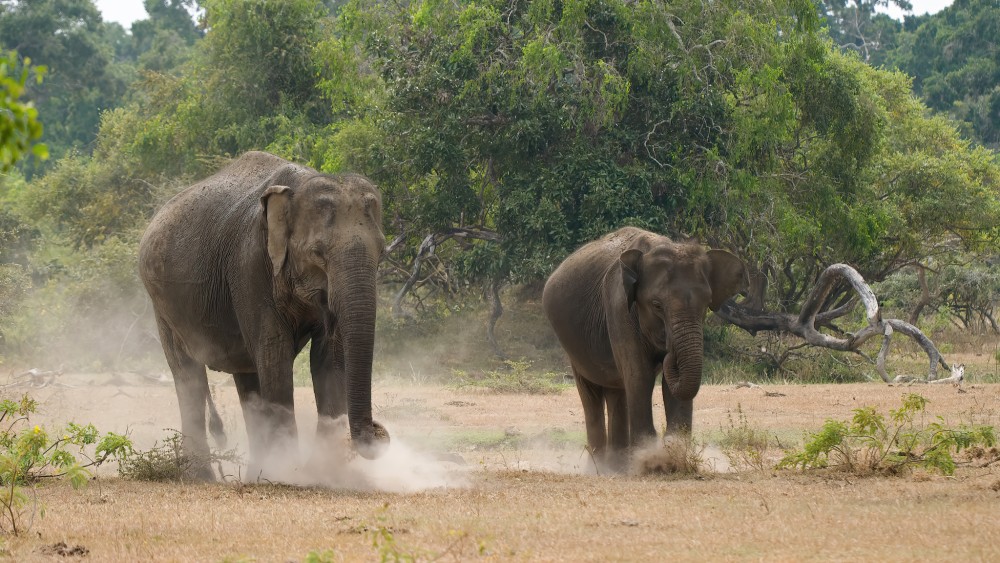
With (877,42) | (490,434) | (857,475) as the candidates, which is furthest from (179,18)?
(857,475)

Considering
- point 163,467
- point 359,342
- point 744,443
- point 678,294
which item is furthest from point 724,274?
point 163,467

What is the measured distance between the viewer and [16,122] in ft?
13.2

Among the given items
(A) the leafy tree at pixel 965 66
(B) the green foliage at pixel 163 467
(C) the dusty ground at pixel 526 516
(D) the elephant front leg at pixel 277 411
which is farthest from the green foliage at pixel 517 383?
(A) the leafy tree at pixel 965 66

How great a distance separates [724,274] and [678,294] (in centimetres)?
81

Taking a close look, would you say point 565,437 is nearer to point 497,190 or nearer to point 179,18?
point 497,190

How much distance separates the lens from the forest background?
82.4 ft

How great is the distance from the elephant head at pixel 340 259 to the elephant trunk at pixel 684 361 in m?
2.38

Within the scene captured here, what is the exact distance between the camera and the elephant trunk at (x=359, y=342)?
32.0ft

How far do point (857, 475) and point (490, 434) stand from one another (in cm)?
→ 646

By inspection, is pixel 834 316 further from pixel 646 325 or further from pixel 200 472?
pixel 200 472

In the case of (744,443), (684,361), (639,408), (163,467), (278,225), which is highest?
(278,225)

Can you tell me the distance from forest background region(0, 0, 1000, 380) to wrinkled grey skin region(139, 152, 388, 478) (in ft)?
36.2

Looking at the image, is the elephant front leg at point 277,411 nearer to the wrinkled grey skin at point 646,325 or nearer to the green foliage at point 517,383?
the wrinkled grey skin at point 646,325

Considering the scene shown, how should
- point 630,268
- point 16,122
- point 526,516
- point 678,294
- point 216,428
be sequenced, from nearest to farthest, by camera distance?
1. point 16,122
2. point 526,516
3. point 678,294
4. point 630,268
5. point 216,428
